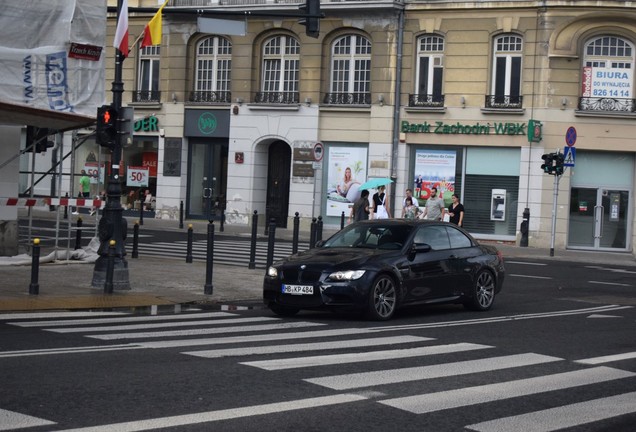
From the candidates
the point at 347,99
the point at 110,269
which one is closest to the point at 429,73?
the point at 347,99

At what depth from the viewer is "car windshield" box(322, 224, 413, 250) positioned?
1662cm

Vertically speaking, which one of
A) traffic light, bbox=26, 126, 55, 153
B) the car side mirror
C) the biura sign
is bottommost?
the car side mirror

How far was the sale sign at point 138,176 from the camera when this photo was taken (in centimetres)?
4550

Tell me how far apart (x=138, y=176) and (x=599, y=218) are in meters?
18.1

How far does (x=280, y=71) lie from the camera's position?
141ft

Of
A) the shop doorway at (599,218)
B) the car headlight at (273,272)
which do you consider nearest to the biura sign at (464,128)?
the shop doorway at (599,218)

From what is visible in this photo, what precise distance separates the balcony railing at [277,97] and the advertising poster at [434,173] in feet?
16.8

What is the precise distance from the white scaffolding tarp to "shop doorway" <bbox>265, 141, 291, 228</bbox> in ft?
64.8

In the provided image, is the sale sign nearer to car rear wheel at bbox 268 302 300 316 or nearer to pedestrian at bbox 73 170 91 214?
pedestrian at bbox 73 170 91 214

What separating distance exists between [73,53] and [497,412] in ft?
54.1

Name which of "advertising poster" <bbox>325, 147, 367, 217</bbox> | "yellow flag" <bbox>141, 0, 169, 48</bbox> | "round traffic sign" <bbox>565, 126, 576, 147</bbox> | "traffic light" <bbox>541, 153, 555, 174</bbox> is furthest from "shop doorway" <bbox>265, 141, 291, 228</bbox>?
"yellow flag" <bbox>141, 0, 169, 48</bbox>

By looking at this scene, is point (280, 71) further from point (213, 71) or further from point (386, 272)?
point (386, 272)

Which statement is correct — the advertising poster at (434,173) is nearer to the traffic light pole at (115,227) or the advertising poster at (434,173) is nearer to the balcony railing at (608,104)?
the balcony railing at (608,104)

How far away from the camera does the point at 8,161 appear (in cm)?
2286
